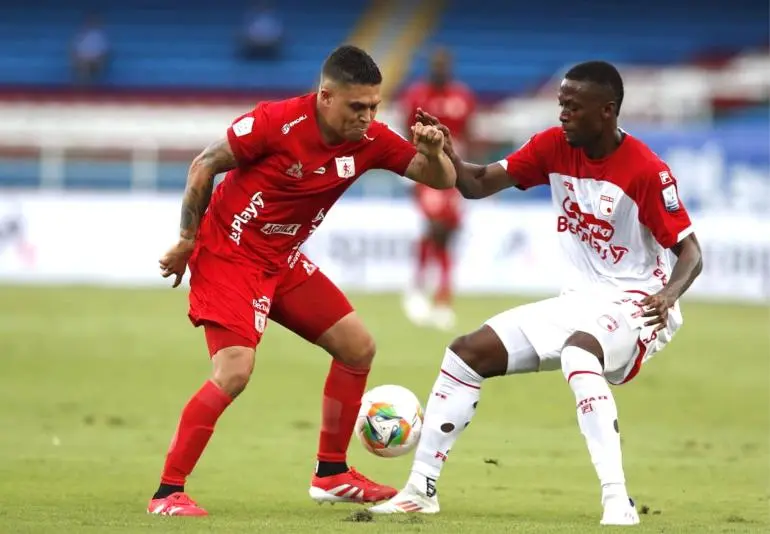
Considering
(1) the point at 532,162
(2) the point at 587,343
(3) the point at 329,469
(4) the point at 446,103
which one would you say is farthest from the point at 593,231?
(4) the point at 446,103

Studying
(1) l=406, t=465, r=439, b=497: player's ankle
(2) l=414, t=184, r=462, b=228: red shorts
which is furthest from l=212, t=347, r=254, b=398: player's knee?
(2) l=414, t=184, r=462, b=228: red shorts

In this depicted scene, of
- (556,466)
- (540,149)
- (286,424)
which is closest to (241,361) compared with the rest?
(540,149)

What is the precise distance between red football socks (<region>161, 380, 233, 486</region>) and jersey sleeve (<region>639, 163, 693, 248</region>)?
7.24 ft

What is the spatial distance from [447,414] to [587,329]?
82 cm

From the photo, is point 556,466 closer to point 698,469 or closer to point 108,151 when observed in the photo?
point 698,469

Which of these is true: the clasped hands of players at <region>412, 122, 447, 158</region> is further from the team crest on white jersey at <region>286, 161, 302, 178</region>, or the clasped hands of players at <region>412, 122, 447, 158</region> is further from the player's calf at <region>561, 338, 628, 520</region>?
the player's calf at <region>561, 338, 628, 520</region>

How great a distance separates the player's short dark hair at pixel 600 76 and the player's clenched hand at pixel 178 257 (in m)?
2.00

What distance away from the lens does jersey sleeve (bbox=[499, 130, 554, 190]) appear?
7.73m

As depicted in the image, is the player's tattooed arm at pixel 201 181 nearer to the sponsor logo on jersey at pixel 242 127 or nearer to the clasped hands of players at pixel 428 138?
the sponsor logo on jersey at pixel 242 127

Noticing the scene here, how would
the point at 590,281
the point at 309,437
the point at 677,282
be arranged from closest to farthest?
1. the point at 677,282
2. the point at 590,281
3. the point at 309,437

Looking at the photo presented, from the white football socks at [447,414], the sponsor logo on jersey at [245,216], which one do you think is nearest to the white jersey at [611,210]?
the white football socks at [447,414]

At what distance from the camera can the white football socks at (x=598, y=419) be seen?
6891mm

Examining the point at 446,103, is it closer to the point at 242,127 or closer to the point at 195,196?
the point at 242,127

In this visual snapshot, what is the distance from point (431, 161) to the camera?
7.49 m
